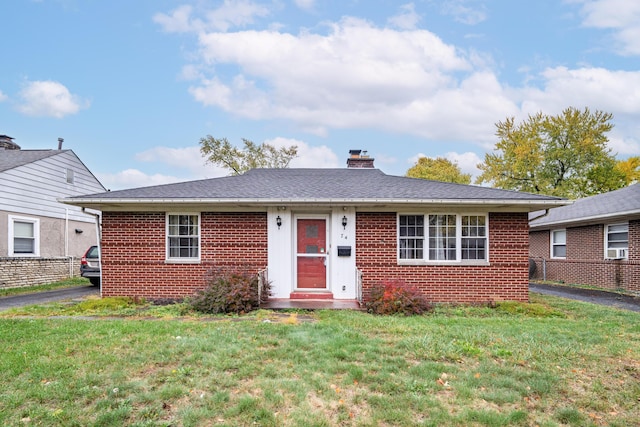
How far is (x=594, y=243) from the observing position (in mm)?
14984

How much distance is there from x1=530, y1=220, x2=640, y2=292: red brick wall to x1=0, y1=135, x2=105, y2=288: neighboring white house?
1817cm

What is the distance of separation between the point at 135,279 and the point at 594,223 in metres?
16.0

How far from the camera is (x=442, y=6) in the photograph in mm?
12617

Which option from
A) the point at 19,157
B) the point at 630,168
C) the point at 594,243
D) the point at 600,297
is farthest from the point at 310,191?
the point at 630,168

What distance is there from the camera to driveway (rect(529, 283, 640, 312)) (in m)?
10.1

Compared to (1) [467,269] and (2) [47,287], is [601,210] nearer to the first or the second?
(1) [467,269]

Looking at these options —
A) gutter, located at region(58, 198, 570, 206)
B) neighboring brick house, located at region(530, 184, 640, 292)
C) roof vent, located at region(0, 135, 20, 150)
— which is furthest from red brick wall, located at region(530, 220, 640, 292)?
roof vent, located at region(0, 135, 20, 150)

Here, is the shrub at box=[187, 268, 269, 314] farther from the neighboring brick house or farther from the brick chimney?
the neighboring brick house

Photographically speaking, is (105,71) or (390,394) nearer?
(390,394)

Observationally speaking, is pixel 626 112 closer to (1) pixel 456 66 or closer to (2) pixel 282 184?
(1) pixel 456 66

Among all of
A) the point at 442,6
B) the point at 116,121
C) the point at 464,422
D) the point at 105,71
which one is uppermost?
the point at 442,6

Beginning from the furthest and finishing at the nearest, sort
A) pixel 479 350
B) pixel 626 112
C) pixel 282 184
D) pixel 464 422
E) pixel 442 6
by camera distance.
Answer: pixel 626 112
pixel 442 6
pixel 282 184
pixel 479 350
pixel 464 422

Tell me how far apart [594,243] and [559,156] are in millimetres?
21242

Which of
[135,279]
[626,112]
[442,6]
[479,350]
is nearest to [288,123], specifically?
[442,6]
